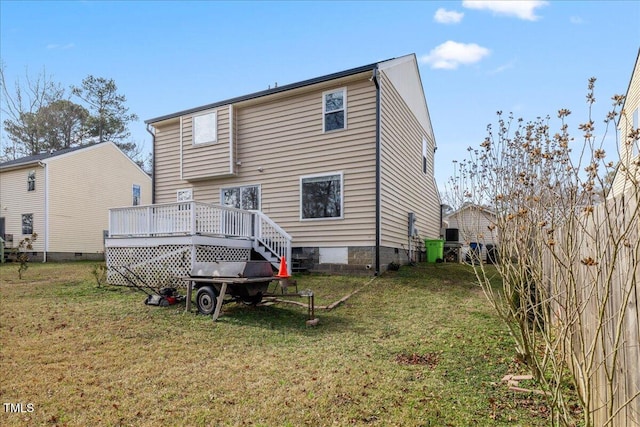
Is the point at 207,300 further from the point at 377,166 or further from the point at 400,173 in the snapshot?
the point at 400,173

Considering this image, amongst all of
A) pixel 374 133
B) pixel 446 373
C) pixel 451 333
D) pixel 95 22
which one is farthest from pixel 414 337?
pixel 95 22

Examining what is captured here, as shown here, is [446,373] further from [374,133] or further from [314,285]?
[374,133]

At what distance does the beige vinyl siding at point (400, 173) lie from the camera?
11.1 meters

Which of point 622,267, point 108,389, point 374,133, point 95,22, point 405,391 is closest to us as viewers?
point 622,267

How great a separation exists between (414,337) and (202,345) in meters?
3.01

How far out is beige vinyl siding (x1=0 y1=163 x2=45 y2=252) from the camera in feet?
65.1

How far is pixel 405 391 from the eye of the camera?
3.75m

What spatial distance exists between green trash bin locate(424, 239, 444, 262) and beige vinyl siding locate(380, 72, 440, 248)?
0.79 meters

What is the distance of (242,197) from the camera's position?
12867 millimetres

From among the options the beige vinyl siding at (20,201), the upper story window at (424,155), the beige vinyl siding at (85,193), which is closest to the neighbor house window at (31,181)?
the beige vinyl siding at (20,201)

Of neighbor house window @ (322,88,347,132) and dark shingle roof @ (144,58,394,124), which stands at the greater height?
dark shingle roof @ (144,58,394,124)

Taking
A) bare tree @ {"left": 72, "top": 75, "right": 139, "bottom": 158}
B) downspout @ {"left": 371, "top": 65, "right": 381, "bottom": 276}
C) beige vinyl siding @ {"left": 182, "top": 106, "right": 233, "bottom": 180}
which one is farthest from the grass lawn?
bare tree @ {"left": 72, "top": 75, "right": 139, "bottom": 158}

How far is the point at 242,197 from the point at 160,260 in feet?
11.7

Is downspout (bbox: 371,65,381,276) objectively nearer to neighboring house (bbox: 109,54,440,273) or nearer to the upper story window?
neighboring house (bbox: 109,54,440,273)
